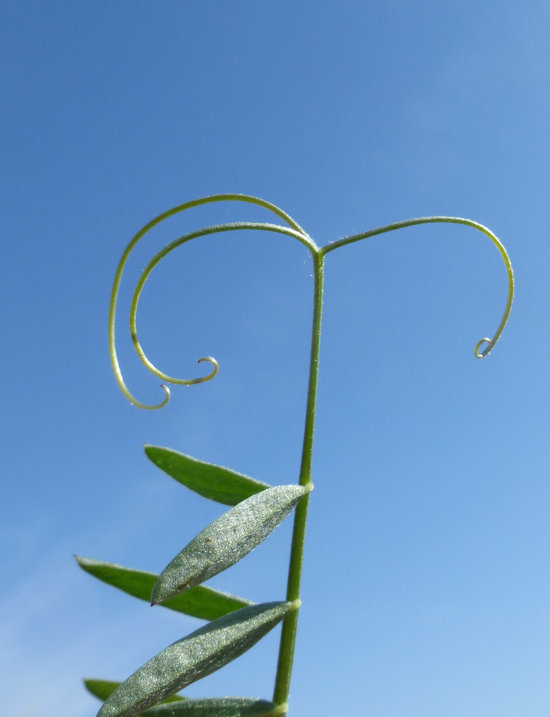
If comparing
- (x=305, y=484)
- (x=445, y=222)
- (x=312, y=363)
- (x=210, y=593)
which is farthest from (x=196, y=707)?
(x=445, y=222)

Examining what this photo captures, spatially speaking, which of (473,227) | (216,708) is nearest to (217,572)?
(216,708)

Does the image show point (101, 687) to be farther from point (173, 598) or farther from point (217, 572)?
point (217, 572)

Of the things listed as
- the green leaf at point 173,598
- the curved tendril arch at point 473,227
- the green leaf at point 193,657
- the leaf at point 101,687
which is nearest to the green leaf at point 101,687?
the leaf at point 101,687

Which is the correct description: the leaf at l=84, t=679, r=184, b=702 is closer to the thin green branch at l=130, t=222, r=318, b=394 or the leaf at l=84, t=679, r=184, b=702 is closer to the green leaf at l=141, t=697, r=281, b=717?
the green leaf at l=141, t=697, r=281, b=717

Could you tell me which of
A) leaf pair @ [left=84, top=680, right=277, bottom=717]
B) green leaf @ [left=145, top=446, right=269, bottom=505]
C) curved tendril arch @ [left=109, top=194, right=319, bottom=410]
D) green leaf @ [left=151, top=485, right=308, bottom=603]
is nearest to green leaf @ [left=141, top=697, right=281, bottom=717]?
leaf pair @ [left=84, top=680, right=277, bottom=717]

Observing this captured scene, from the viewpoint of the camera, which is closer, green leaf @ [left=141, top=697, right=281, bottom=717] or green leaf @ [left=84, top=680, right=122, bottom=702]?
green leaf @ [left=141, top=697, right=281, bottom=717]

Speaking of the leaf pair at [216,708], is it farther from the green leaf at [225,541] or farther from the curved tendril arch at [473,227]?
the curved tendril arch at [473,227]

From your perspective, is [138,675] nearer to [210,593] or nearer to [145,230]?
[210,593]
